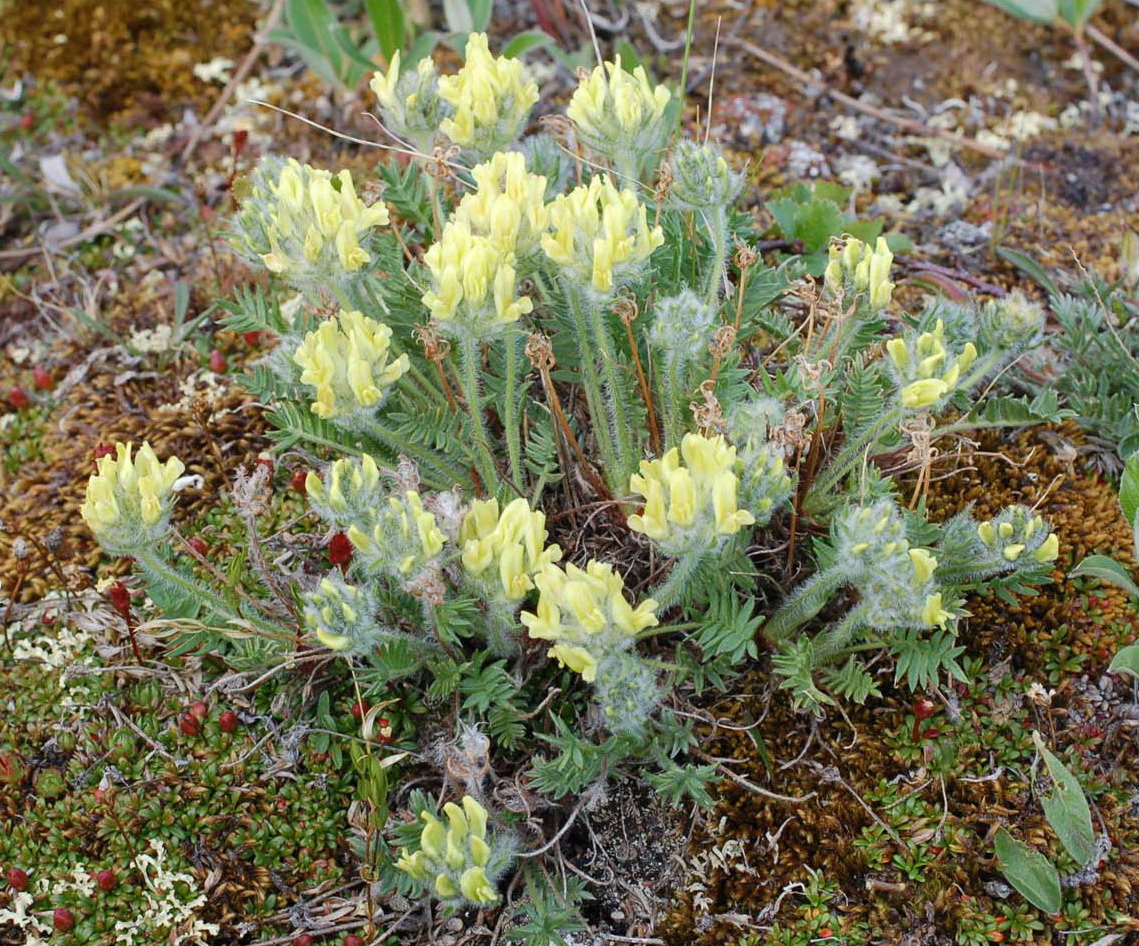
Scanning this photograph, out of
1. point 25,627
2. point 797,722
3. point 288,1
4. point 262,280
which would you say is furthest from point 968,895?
point 288,1

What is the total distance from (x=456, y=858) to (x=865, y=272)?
4.54 ft

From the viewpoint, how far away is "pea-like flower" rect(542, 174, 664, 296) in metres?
2.05

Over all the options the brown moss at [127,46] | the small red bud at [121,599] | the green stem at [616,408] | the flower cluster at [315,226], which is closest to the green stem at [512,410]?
the green stem at [616,408]

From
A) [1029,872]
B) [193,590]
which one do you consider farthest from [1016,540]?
[193,590]

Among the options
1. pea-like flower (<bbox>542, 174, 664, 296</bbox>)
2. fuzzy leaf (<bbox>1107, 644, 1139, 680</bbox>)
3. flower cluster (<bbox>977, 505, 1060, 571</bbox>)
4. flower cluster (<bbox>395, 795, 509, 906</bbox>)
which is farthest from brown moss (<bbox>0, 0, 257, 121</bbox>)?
fuzzy leaf (<bbox>1107, 644, 1139, 680</bbox>)

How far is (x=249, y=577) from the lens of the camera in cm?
282

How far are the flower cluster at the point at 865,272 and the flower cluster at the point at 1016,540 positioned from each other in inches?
19.7

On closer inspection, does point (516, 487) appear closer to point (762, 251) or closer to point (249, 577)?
point (249, 577)

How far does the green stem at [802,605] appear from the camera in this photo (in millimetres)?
2234

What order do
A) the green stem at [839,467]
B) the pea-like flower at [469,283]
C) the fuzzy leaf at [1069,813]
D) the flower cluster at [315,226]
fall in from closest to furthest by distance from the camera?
the pea-like flower at [469,283] → the flower cluster at [315,226] → the fuzzy leaf at [1069,813] → the green stem at [839,467]

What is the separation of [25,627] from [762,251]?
2.29 m

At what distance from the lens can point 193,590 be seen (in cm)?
237

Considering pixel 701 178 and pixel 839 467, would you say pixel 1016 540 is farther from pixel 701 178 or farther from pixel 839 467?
pixel 701 178

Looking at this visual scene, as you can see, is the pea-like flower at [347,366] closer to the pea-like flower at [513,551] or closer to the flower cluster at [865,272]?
the pea-like flower at [513,551]
